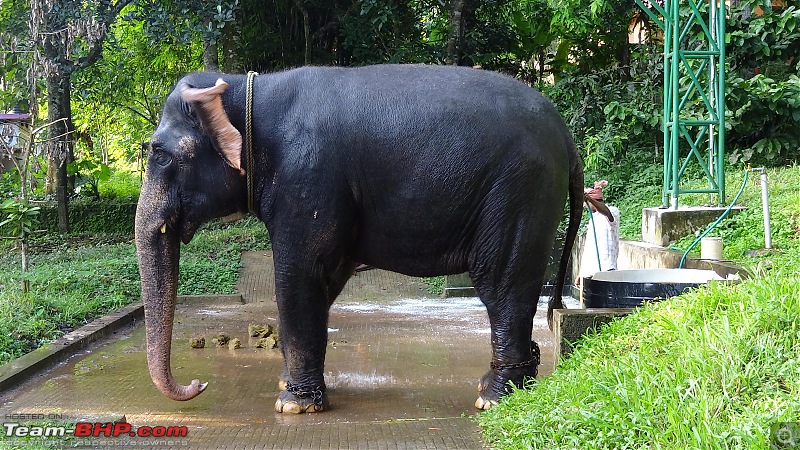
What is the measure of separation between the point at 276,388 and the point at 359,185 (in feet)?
6.06

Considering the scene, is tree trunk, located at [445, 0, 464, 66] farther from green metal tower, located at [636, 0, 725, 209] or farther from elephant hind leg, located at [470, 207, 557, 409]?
elephant hind leg, located at [470, 207, 557, 409]

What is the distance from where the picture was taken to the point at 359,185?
568cm

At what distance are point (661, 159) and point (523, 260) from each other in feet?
40.9

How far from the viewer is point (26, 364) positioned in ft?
22.9

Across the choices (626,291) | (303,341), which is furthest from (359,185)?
(626,291)

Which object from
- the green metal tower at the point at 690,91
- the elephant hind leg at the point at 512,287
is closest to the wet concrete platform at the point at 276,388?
the elephant hind leg at the point at 512,287

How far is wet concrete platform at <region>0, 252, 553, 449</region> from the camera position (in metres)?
4.83

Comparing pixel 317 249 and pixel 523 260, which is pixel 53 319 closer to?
pixel 317 249

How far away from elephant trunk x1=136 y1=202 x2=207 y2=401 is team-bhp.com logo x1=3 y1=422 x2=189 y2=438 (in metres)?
0.57

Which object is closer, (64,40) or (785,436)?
(785,436)

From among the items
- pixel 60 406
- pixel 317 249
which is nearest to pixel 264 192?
pixel 317 249

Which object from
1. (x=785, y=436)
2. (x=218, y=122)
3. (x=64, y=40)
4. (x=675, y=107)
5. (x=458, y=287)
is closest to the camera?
(x=785, y=436)

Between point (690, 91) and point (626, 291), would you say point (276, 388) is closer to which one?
point (626, 291)

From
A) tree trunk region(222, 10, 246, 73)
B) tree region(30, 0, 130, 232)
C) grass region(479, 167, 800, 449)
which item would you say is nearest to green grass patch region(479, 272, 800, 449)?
grass region(479, 167, 800, 449)
